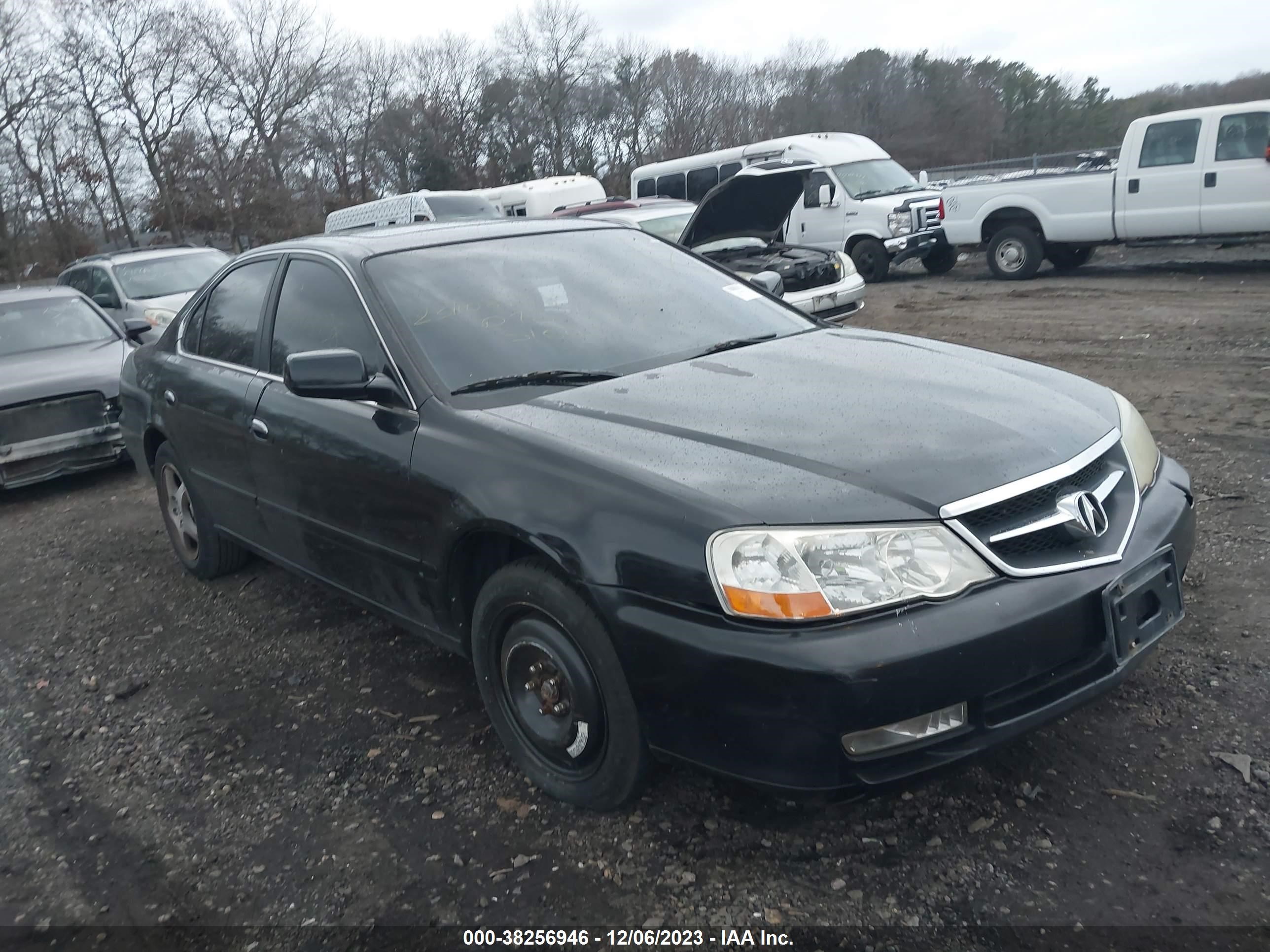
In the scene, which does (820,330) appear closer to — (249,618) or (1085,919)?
(1085,919)

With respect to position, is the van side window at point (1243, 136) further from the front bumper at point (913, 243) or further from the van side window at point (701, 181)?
the van side window at point (701, 181)

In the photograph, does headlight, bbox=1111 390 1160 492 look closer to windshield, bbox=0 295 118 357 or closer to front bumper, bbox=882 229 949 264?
windshield, bbox=0 295 118 357

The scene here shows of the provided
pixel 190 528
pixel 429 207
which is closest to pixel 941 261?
pixel 429 207

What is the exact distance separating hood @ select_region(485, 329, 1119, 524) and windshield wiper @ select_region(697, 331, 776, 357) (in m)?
0.06

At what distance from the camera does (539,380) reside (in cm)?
338

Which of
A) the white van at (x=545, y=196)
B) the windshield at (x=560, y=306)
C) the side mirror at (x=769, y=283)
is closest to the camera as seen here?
the windshield at (x=560, y=306)

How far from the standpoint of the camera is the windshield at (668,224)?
552 inches

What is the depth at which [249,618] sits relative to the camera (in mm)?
4789

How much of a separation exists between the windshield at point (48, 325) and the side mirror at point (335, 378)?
635cm

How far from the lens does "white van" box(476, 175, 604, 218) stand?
71.5ft

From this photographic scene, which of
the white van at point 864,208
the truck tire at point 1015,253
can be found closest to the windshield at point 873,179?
the white van at point 864,208

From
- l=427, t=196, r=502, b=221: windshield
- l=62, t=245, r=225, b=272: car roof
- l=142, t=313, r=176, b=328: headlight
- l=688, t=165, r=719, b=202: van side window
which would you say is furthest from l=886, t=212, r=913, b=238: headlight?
l=142, t=313, r=176, b=328: headlight

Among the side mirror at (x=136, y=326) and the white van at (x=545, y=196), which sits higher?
the white van at (x=545, y=196)

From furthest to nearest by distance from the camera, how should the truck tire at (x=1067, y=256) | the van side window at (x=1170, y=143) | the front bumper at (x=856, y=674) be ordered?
the truck tire at (x=1067, y=256), the van side window at (x=1170, y=143), the front bumper at (x=856, y=674)
